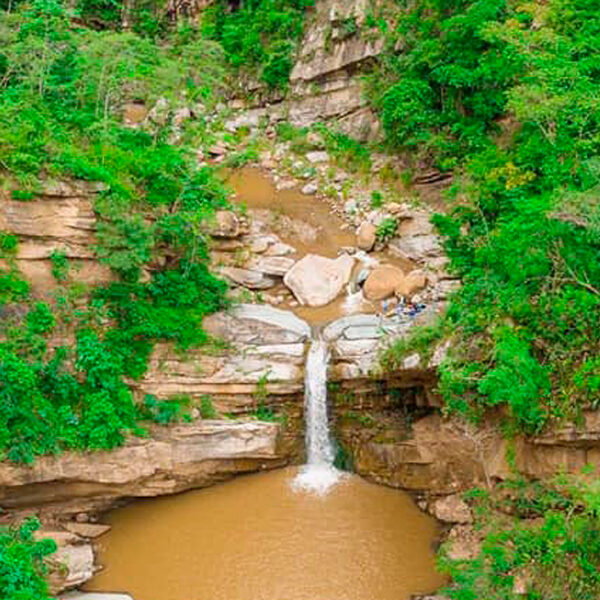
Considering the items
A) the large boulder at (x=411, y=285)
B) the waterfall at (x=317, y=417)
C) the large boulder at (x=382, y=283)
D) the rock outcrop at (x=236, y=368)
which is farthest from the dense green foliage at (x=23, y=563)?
the large boulder at (x=411, y=285)

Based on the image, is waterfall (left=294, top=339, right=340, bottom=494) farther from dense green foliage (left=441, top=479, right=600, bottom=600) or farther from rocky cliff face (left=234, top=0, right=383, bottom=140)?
rocky cliff face (left=234, top=0, right=383, bottom=140)

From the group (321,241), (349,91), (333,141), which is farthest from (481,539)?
(349,91)

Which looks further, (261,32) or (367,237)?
(261,32)

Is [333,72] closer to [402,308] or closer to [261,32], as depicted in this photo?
[261,32]

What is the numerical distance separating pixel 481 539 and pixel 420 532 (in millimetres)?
1442

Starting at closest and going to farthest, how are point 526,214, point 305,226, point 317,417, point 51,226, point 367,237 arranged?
point 526,214 → point 51,226 → point 317,417 → point 367,237 → point 305,226

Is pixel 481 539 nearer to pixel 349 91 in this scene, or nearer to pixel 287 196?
pixel 287 196

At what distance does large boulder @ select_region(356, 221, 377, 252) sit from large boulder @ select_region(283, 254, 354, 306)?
1.37 metres

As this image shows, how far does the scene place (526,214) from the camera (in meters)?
14.0

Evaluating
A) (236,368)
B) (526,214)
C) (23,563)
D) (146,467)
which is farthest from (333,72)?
(23,563)

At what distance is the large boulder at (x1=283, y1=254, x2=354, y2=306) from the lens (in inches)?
746

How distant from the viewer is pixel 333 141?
27.6 m

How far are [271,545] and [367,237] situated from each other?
1102 cm

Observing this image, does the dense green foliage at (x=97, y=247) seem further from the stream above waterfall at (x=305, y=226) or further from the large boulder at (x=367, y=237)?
the large boulder at (x=367, y=237)
